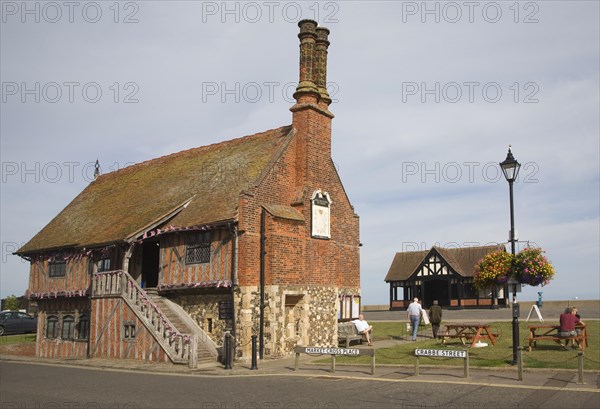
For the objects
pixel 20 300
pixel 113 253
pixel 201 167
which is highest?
pixel 201 167

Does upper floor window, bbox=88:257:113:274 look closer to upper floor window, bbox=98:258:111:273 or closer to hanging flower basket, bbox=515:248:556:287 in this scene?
upper floor window, bbox=98:258:111:273

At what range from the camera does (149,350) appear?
18.6m

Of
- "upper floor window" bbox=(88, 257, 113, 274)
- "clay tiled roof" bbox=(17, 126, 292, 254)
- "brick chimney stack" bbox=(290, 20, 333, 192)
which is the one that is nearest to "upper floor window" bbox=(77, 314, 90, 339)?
"upper floor window" bbox=(88, 257, 113, 274)

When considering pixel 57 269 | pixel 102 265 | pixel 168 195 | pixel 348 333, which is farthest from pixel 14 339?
pixel 348 333

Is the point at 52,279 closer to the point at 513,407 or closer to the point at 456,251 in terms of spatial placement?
the point at 513,407

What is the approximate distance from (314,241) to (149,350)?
6952 mm

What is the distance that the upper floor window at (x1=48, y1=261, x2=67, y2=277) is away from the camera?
24.8 meters

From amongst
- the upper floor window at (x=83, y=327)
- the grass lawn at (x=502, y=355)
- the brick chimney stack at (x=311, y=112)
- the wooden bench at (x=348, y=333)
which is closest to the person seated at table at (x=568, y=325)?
the grass lawn at (x=502, y=355)

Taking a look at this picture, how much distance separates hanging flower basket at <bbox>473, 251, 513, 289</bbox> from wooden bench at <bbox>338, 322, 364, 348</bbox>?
7291 millimetres

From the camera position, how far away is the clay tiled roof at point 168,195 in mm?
20938

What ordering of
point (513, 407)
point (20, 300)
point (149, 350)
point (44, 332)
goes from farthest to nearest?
1. point (20, 300)
2. point (44, 332)
3. point (149, 350)
4. point (513, 407)

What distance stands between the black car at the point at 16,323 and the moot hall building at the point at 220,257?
31.6 feet

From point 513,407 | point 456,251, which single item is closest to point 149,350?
point 513,407

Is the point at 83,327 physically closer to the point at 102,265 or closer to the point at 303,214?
the point at 102,265
